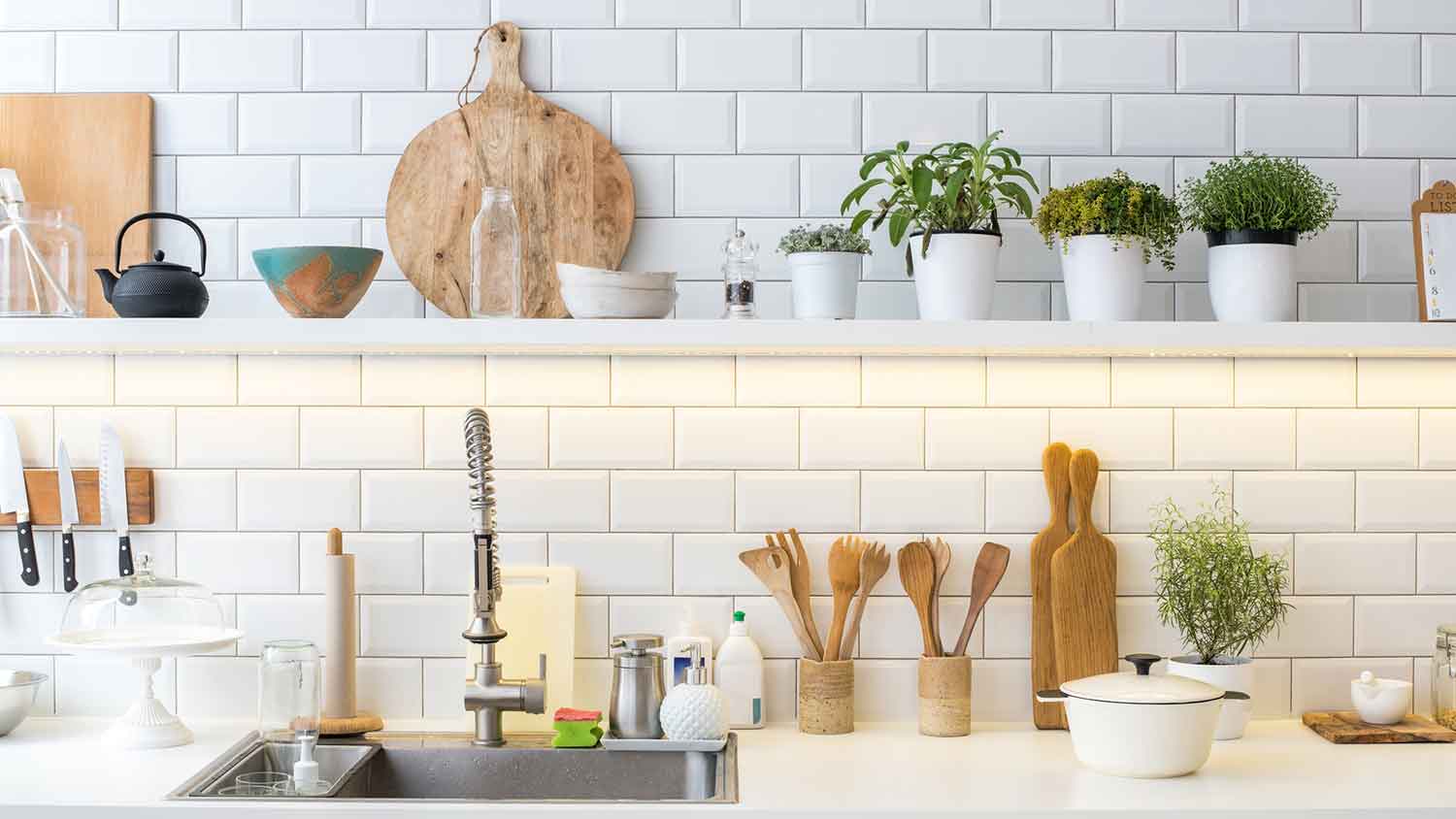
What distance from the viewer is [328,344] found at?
186cm

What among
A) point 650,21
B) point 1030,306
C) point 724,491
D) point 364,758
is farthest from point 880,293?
point 364,758

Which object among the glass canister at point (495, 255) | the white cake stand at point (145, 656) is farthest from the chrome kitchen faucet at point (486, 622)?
the white cake stand at point (145, 656)

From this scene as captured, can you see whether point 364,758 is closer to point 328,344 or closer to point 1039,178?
point 328,344

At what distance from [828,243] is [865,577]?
540mm

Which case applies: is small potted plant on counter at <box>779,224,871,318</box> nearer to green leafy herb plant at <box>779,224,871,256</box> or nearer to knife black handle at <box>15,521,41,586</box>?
green leafy herb plant at <box>779,224,871,256</box>

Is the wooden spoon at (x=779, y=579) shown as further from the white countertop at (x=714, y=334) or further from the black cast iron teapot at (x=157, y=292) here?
the black cast iron teapot at (x=157, y=292)

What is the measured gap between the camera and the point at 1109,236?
1913 millimetres

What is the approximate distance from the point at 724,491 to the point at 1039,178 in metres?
0.73

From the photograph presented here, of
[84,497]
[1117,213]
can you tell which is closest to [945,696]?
Result: [1117,213]

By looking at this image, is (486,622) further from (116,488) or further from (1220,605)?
(1220,605)

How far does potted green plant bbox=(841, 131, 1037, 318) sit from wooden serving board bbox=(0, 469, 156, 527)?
122 centimetres

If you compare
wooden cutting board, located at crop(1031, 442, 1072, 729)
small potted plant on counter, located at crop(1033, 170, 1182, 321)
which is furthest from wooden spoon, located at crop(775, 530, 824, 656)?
small potted plant on counter, located at crop(1033, 170, 1182, 321)

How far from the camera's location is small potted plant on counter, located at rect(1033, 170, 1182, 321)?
1.91 meters

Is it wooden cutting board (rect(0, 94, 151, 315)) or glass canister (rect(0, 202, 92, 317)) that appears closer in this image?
glass canister (rect(0, 202, 92, 317))
